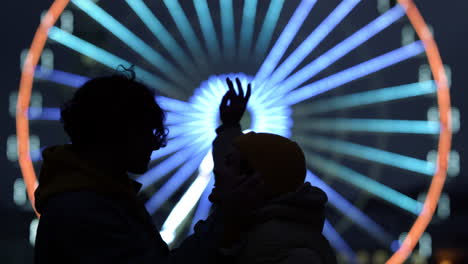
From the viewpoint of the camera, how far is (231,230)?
220 centimetres

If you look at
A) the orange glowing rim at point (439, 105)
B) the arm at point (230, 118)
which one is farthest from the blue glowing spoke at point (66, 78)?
the arm at point (230, 118)

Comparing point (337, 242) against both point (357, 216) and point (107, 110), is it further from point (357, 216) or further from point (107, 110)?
point (107, 110)

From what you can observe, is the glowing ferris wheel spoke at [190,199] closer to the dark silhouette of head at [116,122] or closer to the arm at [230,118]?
the arm at [230,118]

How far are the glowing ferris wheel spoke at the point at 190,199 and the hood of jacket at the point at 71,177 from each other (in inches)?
261

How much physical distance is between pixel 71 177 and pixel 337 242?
8.03m

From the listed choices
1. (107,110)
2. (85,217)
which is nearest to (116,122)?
(107,110)

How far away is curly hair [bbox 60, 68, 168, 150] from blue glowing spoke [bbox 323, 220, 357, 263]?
7.73m

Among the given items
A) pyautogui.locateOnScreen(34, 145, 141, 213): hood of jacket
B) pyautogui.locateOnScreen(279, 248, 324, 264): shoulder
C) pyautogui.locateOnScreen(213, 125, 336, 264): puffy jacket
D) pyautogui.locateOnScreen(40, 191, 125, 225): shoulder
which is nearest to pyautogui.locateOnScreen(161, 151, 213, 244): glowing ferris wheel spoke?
pyautogui.locateOnScreen(34, 145, 141, 213): hood of jacket

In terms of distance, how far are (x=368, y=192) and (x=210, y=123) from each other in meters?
2.47

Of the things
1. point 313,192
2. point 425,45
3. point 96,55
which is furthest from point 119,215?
point 425,45

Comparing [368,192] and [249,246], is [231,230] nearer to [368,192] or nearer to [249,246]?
[249,246]

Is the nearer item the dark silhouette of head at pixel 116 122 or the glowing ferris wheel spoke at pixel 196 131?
the dark silhouette of head at pixel 116 122

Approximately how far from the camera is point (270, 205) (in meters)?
2.15

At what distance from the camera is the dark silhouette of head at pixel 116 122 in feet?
8.02
